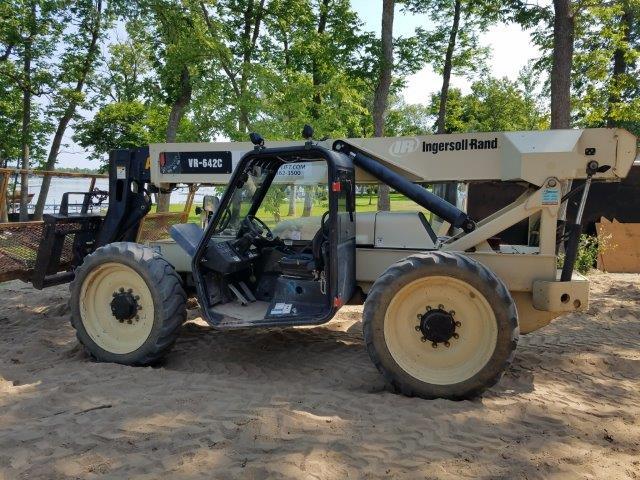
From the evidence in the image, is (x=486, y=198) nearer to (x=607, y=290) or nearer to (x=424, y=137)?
(x=607, y=290)

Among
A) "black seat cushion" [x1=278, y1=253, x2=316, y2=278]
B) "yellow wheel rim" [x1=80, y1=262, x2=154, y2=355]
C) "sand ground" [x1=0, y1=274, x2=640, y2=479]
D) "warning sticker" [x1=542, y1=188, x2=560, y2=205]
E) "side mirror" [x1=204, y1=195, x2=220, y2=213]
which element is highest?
"warning sticker" [x1=542, y1=188, x2=560, y2=205]

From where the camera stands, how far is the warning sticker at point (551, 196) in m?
4.60

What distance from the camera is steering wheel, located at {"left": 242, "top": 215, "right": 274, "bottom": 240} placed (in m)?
→ 5.54

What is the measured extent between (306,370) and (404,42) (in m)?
13.9

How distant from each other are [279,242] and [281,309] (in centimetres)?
89

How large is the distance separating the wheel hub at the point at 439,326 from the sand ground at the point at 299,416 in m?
0.52

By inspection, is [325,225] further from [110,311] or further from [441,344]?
[110,311]

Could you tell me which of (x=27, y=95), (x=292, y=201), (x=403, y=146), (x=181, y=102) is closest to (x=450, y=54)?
(x=181, y=102)

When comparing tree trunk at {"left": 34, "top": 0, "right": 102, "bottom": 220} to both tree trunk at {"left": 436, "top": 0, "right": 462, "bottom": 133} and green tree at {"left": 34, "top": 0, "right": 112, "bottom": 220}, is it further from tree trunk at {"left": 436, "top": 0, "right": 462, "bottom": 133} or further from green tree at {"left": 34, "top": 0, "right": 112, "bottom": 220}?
tree trunk at {"left": 436, "top": 0, "right": 462, "bottom": 133}

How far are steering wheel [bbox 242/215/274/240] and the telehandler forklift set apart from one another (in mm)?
15

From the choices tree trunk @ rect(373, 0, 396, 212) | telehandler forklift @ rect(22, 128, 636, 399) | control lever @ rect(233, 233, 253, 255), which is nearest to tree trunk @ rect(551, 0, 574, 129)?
tree trunk @ rect(373, 0, 396, 212)

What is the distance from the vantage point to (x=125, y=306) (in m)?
5.01

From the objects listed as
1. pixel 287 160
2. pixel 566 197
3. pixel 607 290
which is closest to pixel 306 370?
pixel 287 160

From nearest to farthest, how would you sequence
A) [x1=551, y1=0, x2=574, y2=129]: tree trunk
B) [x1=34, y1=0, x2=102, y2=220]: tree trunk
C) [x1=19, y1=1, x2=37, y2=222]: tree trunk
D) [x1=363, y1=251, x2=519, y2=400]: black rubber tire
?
1. [x1=363, y1=251, x2=519, y2=400]: black rubber tire
2. [x1=551, y1=0, x2=574, y2=129]: tree trunk
3. [x1=19, y1=1, x2=37, y2=222]: tree trunk
4. [x1=34, y1=0, x2=102, y2=220]: tree trunk
